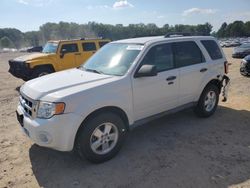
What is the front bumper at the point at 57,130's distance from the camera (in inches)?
147

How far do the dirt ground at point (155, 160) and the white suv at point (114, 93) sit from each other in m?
0.34

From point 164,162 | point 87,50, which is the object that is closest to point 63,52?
point 87,50

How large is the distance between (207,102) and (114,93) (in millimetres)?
2790

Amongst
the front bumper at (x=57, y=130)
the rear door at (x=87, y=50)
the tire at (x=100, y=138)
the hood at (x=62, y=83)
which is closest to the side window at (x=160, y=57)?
the hood at (x=62, y=83)

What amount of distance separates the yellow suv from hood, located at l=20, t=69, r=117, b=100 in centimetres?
613

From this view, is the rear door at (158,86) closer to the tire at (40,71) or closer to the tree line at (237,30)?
the tire at (40,71)

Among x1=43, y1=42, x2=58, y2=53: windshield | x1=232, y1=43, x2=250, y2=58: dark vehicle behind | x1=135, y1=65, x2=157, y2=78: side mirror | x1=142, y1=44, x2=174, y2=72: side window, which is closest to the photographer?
x1=135, y1=65, x2=157, y2=78: side mirror

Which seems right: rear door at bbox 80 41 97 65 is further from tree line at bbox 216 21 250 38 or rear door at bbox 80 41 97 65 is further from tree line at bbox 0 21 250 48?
tree line at bbox 216 21 250 38

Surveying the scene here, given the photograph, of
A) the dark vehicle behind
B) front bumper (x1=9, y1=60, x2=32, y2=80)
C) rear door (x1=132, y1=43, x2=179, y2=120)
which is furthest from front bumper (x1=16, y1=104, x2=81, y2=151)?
the dark vehicle behind

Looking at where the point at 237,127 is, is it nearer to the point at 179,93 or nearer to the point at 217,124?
the point at 217,124

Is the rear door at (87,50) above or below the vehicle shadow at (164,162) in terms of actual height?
above

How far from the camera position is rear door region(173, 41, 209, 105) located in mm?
5328

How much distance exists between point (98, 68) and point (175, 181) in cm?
233

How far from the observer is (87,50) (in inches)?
474
